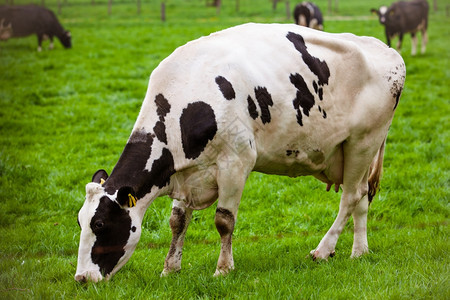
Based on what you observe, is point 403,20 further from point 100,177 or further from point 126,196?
point 126,196

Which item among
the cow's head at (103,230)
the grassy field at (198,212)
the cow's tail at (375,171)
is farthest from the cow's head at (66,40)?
the cow's head at (103,230)

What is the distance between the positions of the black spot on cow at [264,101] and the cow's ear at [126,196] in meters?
1.34

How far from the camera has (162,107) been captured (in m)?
4.46

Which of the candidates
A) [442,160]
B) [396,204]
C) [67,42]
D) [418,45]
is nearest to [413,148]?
[442,160]

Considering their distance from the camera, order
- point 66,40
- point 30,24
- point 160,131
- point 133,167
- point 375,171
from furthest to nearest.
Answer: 1. point 30,24
2. point 66,40
3. point 375,171
4. point 160,131
5. point 133,167

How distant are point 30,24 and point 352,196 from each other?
1907 cm

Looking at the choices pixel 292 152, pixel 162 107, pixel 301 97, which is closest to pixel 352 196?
pixel 292 152

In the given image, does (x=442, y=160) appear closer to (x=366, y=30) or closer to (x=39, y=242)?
(x=39, y=242)

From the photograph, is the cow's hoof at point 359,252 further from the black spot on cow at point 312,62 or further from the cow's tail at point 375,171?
the black spot on cow at point 312,62

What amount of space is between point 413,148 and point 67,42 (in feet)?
48.4

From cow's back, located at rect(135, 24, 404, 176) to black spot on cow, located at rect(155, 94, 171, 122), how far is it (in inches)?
1.7

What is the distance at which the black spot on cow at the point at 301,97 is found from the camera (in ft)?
15.9

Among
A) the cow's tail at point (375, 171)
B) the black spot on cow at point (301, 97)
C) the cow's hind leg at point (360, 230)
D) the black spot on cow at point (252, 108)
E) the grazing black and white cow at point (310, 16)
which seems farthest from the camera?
the grazing black and white cow at point (310, 16)

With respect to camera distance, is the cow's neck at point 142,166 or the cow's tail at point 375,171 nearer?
the cow's neck at point 142,166
